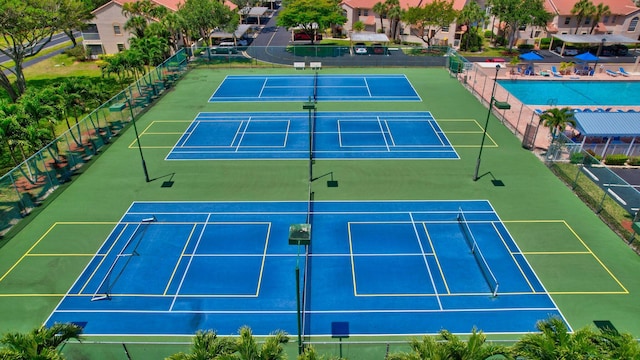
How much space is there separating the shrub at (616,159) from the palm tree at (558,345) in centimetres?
2225

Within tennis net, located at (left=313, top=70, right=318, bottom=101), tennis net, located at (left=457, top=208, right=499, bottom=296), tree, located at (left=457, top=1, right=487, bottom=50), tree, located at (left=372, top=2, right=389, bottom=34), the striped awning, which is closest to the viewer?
tennis net, located at (left=457, top=208, right=499, bottom=296)

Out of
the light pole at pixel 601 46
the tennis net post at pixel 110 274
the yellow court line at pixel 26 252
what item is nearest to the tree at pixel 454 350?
the tennis net post at pixel 110 274

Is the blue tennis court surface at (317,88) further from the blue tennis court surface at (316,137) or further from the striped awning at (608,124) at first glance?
the striped awning at (608,124)

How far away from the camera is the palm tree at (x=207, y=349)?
34.6 feet

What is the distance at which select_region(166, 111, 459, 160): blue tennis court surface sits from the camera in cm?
2945

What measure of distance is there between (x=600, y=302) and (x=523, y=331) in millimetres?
4066

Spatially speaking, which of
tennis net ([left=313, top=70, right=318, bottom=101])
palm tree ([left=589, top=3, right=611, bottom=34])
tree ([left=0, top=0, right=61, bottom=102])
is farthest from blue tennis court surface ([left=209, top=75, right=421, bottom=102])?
palm tree ([left=589, top=3, right=611, bottom=34])

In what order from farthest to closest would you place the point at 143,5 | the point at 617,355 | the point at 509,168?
1. the point at 143,5
2. the point at 509,168
3. the point at 617,355

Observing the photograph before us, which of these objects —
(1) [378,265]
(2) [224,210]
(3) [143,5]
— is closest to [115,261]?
(2) [224,210]

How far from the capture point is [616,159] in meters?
28.5

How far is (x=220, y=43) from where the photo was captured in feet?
212

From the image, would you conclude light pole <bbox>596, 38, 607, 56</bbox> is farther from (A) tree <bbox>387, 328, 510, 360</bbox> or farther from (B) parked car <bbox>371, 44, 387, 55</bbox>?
(A) tree <bbox>387, 328, 510, 360</bbox>

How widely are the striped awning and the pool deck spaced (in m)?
2.68

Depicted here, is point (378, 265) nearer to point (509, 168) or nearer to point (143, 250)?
point (143, 250)
